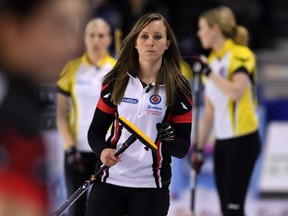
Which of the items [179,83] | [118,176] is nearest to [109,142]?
[118,176]

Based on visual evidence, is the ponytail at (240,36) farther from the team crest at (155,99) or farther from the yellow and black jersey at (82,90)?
the team crest at (155,99)

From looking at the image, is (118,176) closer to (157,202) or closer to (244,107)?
(157,202)

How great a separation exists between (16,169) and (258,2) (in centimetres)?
942

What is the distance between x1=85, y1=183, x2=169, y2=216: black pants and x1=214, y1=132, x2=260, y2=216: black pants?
1.83m

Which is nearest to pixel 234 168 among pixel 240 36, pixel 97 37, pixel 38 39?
pixel 240 36

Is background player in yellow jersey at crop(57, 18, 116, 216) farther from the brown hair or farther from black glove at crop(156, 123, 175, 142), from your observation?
black glove at crop(156, 123, 175, 142)

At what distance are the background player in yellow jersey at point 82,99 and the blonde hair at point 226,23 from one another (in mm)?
786

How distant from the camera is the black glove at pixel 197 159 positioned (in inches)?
227

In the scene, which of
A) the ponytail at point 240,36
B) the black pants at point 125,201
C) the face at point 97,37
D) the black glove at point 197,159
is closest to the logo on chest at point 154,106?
the black pants at point 125,201

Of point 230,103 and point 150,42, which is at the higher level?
point 150,42

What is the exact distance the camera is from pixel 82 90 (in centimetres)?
512

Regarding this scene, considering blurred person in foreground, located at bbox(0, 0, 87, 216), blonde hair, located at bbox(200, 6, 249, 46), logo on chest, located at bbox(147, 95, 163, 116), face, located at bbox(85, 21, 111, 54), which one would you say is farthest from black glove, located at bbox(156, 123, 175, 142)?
blonde hair, located at bbox(200, 6, 249, 46)

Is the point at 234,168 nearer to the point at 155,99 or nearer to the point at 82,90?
the point at 82,90

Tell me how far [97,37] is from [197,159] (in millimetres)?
1309
